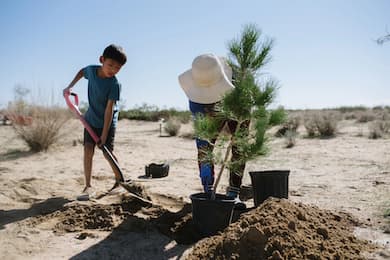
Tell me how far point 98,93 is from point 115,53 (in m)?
0.51

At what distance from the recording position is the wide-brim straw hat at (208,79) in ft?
9.75

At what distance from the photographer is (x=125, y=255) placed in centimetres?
244

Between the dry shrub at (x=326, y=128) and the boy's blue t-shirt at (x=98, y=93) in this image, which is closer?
the boy's blue t-shirt at (x=98, y=93)

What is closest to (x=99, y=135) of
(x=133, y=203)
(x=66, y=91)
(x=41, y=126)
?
(x=66, y=91)

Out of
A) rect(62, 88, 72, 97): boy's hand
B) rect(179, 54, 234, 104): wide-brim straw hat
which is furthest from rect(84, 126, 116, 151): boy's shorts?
rect(179, 54, 234, 104): wide-brim straw hat

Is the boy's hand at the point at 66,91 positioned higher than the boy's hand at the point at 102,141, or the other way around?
the boy's hand at the point at 66,91

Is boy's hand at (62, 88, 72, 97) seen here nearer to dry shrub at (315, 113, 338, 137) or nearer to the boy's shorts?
the boy's shorts

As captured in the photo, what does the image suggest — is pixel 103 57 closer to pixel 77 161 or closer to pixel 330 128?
pixel 77 161

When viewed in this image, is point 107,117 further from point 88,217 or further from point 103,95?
point 88,217

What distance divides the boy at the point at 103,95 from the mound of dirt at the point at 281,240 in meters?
1.70

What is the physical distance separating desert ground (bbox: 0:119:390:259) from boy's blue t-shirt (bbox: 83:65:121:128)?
776mm

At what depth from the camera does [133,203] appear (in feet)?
11.1

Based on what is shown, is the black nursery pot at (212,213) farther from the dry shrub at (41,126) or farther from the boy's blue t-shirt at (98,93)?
the dry shrub at (41,126)

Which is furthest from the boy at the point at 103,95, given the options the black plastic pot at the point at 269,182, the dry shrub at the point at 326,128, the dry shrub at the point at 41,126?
the dry shrub at the point at 326,128
